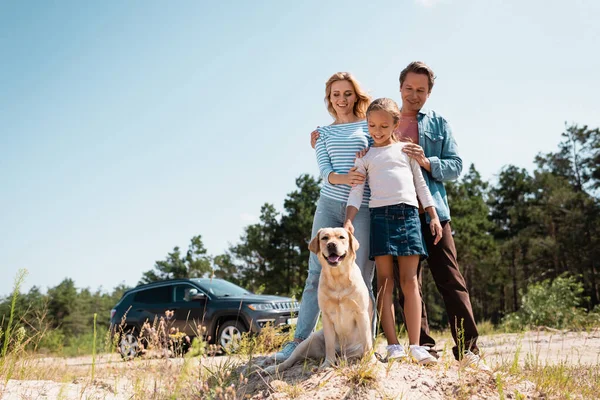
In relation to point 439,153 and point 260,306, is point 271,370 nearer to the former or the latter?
point 439,153

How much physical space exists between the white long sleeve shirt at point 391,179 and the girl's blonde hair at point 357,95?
0.62m

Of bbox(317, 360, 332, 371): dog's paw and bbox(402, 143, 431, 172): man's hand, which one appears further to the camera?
bbox(402, 143, 431, 172): man's hand

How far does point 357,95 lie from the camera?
411cm

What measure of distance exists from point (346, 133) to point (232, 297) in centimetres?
673

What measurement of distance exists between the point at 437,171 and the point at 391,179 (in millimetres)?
539

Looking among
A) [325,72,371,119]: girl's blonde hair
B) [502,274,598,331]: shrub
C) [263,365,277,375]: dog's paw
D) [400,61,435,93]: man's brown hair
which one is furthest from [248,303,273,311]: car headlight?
[502,274,598,331]: shrub

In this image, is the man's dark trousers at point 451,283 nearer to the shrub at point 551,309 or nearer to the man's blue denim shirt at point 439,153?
the man's blue denim shirt at point 439,153

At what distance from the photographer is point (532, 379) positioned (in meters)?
3.63

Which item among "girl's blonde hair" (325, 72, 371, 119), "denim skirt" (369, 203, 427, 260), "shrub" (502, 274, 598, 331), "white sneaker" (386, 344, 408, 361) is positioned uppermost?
"girl's blonde hair" (325, 72, 371, 119)

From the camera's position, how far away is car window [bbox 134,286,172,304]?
430 inches

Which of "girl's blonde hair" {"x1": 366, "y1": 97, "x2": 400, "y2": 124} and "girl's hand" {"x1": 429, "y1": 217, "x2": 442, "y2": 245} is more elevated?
"girl's blonde hair" {"x1": 366, "y1": 97, "x2": 400, "y2": 124}

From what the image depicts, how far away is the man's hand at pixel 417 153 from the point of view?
368 centimetres

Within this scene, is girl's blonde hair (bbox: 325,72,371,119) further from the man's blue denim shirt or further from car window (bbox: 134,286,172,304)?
car window (bbox: 134,286,172,304)

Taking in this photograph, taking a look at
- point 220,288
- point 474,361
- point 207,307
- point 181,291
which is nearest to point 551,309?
point 220,288
